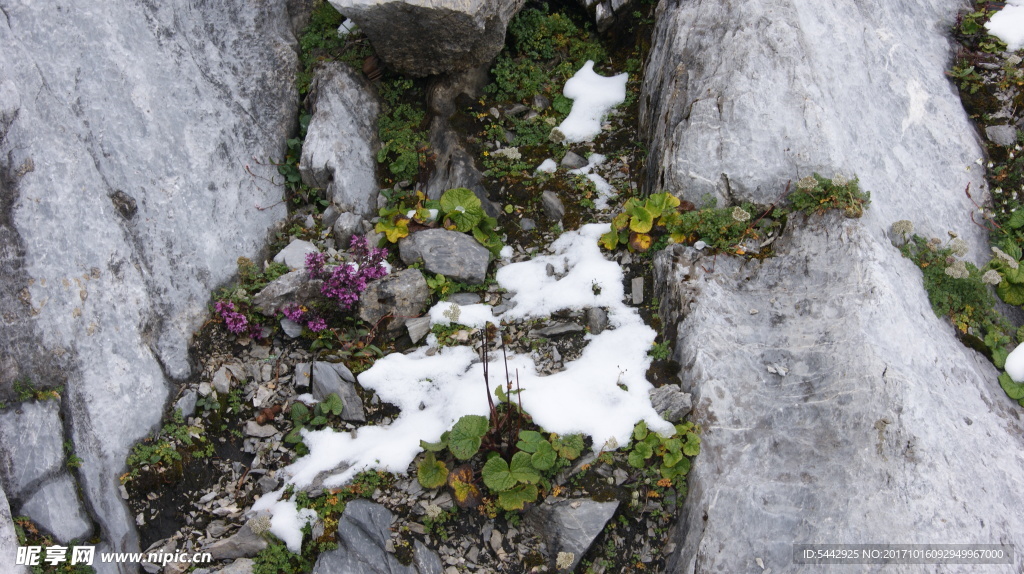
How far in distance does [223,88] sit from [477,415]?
211 inches

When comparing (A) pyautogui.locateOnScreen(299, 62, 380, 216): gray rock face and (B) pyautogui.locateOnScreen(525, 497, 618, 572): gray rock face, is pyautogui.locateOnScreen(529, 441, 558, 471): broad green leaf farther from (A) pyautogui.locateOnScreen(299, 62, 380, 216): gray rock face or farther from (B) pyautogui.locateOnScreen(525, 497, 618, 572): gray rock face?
(A) pyautogui.locateOnScreen(299, 62, 380, 216): gray rock face

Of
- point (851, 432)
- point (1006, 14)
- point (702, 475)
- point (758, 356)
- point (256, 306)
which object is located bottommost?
point (702, 475)

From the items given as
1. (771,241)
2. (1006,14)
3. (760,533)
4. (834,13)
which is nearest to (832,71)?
(834,13)

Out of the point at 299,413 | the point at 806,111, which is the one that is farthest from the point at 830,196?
the point at 299,413

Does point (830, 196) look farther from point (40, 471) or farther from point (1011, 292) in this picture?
point (40, 471)

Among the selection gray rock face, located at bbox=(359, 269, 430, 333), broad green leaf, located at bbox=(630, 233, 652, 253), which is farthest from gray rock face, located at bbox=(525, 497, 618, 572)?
Result: broad green leaf, located at bbox=(630, 233, 652, 253)

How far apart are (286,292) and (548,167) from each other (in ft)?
12.3

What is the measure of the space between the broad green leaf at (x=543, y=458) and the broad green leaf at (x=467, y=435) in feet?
1.66

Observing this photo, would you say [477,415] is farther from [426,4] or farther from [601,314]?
[426,4]

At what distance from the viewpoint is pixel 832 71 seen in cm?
725

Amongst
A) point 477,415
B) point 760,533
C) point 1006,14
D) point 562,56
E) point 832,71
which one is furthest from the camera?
point 562,56

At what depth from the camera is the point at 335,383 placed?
6355mm

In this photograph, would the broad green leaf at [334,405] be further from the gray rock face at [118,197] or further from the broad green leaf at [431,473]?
the gray rock face at [118,197]

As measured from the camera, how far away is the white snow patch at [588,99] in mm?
8594
